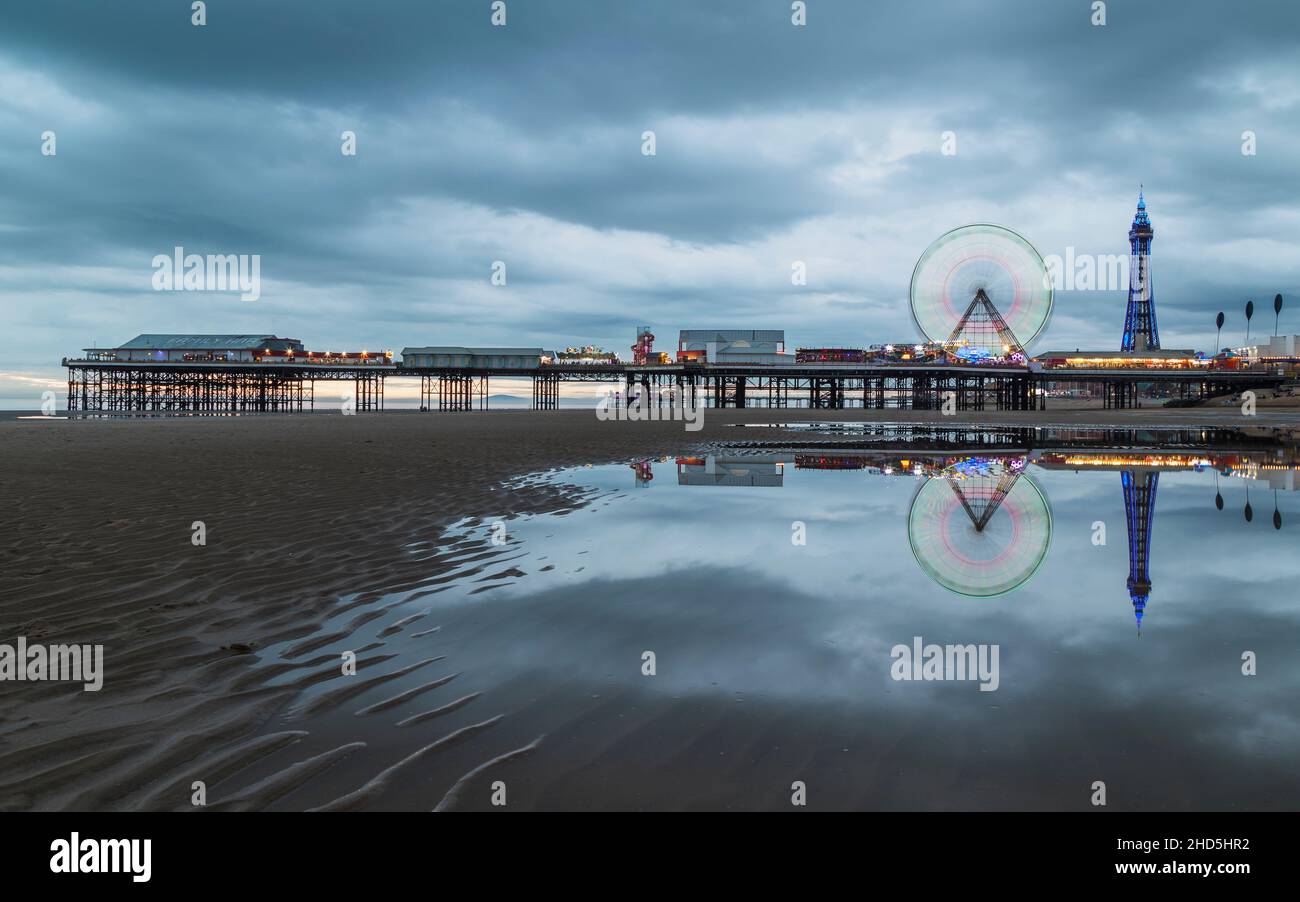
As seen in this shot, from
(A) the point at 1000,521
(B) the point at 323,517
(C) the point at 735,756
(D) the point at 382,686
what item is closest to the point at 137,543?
(B) the point at 323,517

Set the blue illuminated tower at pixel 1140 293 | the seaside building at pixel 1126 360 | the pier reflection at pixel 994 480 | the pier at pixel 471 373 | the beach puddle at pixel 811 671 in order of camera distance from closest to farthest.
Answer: the beach puddle at pixel 811 671 < the pier reflection at pixel 994 480 < the pier at pixel 471 373 < the seaside building at pixel 1126 360 < the blue illuminated tower at pixel 1140 293

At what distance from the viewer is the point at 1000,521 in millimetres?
10625

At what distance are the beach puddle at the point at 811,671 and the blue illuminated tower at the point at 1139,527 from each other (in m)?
0.07

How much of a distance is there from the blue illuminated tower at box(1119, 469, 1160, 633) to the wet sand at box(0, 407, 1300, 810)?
550 cm

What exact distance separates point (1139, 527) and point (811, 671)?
8064mm

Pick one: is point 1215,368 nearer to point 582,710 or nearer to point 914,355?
point 914,355

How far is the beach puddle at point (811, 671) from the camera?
3.34 metres

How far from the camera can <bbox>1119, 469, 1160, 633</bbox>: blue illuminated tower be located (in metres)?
6.84

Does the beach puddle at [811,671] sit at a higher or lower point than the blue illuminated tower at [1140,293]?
lower

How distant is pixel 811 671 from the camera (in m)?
4.79

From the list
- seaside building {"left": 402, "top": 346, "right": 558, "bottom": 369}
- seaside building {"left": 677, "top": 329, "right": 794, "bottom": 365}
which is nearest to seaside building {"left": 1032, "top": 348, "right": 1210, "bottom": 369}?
seaside building {"left": 677, "top": 329, "right": 794, "bottom": 365}

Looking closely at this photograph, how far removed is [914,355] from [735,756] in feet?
428

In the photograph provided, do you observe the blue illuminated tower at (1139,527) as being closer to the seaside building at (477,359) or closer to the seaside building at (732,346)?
the seaside building at (732,346)

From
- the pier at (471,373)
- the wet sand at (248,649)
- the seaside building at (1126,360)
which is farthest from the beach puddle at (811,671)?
the seaside building at (1126,360)
